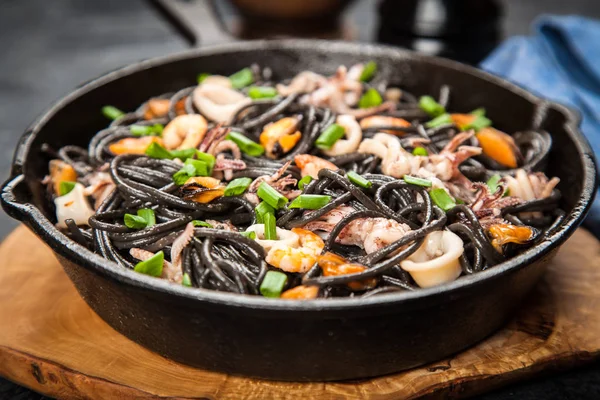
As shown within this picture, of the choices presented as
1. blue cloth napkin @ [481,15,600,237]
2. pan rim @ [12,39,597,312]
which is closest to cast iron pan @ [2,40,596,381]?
pan rim @ [12,39,597,312]

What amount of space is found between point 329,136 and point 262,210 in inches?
27.2

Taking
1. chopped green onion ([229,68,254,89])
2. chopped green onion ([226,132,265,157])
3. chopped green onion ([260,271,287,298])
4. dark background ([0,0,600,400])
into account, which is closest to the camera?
chopped green onion ([260,271,287,298])

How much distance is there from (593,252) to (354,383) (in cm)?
163

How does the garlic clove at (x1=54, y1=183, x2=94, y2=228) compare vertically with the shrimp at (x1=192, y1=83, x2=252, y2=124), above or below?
below

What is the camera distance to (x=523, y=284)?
2.64 meters

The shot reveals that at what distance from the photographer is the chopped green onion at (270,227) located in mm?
2740

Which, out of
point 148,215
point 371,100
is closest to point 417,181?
Result: point 371,100

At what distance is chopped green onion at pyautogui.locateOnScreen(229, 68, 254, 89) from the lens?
4.12 meters

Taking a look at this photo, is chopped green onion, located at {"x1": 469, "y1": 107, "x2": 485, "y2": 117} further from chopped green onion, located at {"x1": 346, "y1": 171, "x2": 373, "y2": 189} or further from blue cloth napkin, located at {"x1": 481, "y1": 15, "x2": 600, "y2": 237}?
chopped green onion, located at {"x1": 346, "y1": 171, "x2": 373, "y2": 189}

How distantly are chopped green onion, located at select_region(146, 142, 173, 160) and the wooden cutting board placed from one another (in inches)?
30.4

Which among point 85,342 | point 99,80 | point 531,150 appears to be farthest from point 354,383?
point 99,80

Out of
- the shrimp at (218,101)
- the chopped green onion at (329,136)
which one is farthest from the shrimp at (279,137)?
the shrimp at (218,101)

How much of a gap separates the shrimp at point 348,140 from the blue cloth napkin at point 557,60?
180 cm

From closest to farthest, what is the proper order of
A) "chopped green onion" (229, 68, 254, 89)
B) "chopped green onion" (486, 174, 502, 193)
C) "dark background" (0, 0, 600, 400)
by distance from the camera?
"chopped green onion" (486, 174, 502, 193), "chopped green onion" (229, 68, 254, 89), "dark background" (0, 0, 600, 400)
